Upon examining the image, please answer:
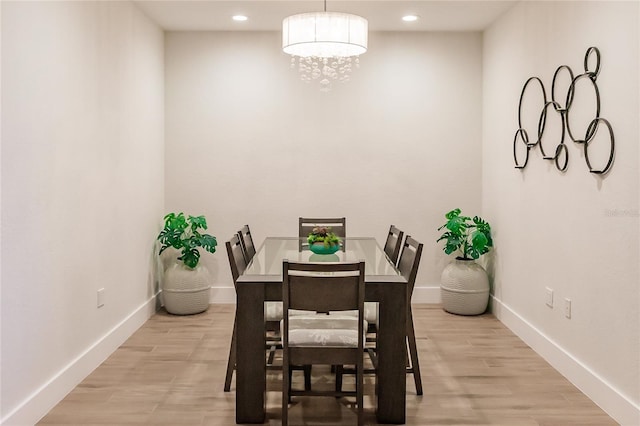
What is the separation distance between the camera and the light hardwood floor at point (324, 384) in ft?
10.0

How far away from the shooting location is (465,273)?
526 centimetres

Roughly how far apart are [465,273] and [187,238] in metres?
2.51

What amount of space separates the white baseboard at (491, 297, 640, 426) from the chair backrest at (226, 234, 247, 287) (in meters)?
2.06

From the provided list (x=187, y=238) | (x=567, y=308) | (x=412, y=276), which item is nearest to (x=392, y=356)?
(x=412, y=276)

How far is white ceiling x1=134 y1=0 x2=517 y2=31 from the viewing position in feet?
15.4

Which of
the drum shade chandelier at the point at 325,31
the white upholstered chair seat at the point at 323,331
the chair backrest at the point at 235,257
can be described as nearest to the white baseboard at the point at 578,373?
the white upholstered chair seat at the point at 323,331

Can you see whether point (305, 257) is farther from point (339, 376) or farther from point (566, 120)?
point (566, 120)

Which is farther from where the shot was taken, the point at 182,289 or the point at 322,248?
the point at 182,289

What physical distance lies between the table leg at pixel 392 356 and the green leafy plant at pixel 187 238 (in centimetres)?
263

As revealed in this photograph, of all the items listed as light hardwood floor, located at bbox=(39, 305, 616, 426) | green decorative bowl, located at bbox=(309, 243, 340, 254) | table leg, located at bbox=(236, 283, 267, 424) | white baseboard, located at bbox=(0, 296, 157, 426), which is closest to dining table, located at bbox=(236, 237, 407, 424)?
table leg, located at bbox=(236, 283, 267, 424)

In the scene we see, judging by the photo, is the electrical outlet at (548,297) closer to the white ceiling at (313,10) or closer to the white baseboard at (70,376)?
the white ceiling at (313,10)

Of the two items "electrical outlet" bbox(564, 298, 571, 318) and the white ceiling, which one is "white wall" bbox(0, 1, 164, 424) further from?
"electrical outlet" bbox(564, 298, 571, 318)

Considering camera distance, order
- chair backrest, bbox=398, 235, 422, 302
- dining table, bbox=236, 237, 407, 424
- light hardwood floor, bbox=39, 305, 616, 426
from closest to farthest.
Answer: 1. dining table, bbox=236, 237, 407, 424
2. light hardwood floor, bbox=39, 305, 616, 426
3. chair backrest, bbox=398, 235, 422, 302

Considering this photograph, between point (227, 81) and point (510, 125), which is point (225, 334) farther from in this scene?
point (510, 125)
